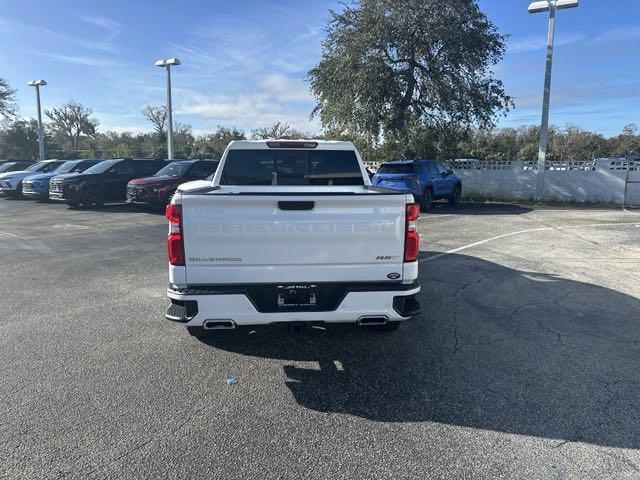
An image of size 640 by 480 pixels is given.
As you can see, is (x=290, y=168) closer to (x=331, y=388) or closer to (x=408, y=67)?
(x=331, y=388)

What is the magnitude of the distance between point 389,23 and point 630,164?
37.8 feet

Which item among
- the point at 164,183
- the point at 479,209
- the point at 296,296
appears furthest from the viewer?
the point at 479,209

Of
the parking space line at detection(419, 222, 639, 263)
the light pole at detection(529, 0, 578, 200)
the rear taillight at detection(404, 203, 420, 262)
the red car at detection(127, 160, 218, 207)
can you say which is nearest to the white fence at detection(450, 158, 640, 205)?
the light pole at detection(529, 0, 578, 200)

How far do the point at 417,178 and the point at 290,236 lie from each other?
12.9 meters

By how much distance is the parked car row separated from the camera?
1565 cm

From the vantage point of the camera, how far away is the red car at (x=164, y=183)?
15.5 m

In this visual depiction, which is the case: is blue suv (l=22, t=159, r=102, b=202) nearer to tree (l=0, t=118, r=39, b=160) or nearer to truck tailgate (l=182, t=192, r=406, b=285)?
truck tailgate (l=182, t=192, r=406, b=285)

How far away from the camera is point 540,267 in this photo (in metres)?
8.08

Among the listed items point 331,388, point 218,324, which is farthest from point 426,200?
point 218,324

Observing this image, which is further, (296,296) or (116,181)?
(116,181)

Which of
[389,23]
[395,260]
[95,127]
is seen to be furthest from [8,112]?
[395,260]

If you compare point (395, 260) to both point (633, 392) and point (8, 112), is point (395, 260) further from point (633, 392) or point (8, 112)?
point (8, 112)

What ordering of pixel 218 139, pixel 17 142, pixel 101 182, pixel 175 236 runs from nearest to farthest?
pixel 175 236
pixel 101 182
pixel 17 142
pixel 218 139

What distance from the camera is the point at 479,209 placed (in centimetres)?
1766
